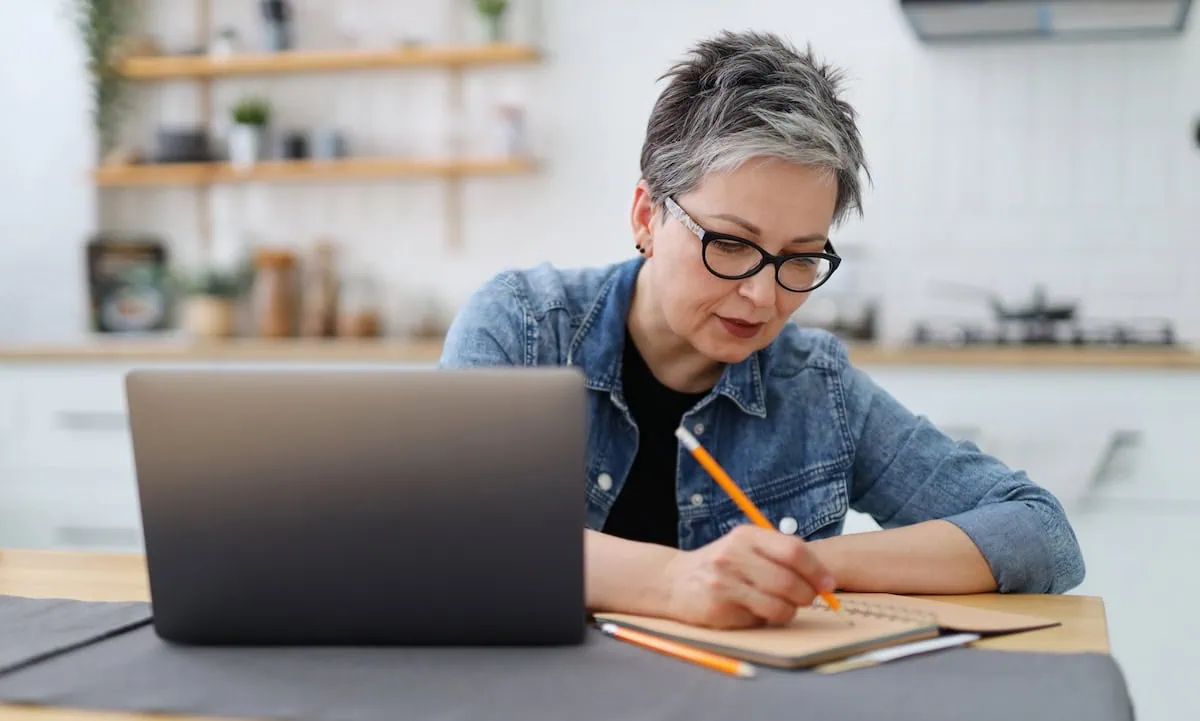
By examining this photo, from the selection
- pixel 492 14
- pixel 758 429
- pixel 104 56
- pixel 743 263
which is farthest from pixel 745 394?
pixel 104 56

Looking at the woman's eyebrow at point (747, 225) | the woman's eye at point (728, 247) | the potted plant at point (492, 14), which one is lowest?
the woman's eye at point (728, 247)

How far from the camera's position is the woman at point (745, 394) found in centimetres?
113

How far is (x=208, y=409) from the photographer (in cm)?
94

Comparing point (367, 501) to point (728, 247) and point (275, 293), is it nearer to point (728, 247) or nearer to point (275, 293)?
point (728, 247)

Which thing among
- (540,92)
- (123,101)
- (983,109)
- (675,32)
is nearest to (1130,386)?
(983,109)

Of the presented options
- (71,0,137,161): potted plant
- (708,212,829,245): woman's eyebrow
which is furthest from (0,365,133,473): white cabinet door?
(708,212,829,245): woman's eyebrow

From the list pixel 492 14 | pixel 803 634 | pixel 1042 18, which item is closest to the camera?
pixel 803 634

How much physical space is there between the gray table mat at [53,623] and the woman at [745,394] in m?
0.39

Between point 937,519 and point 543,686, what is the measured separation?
2.10 feet

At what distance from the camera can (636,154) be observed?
3705mm

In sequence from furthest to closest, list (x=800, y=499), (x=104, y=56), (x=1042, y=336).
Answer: (x=104, y=56), (x=1042, y=336), (x=800, y=499)

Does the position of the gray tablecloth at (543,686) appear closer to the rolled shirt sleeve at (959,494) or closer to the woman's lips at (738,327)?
the rolled shirt sleeve at (959,494)

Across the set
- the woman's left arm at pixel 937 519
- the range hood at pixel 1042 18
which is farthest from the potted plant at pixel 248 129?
the woman's left arm at pixel 937 519

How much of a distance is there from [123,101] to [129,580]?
3.10 m
